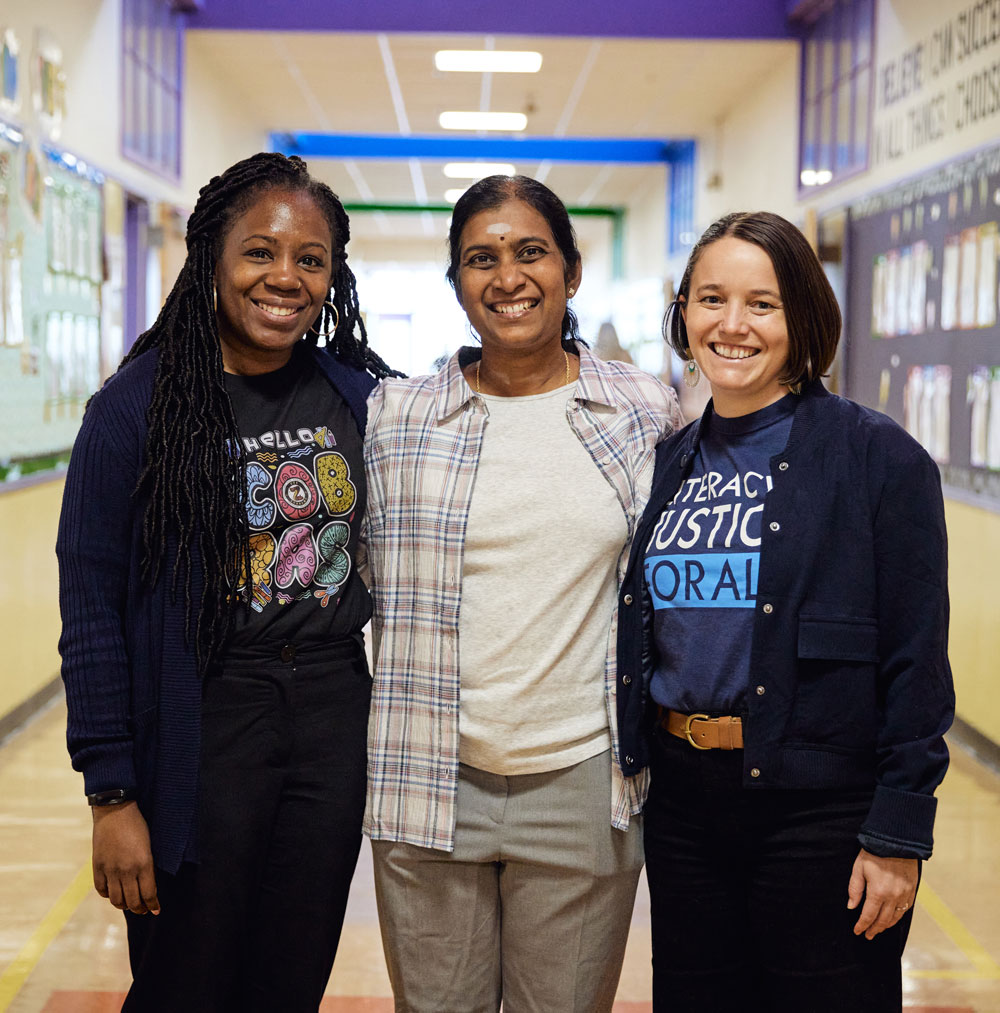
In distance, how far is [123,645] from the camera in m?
1.67

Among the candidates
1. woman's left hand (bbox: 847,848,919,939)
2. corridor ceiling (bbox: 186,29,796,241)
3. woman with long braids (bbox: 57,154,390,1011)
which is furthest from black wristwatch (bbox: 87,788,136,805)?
corridor ceiling (bbox: 186,29,796,241)

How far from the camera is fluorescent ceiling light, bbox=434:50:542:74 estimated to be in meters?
8.01

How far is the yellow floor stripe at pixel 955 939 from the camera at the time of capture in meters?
2.86

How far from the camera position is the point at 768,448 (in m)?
1.67

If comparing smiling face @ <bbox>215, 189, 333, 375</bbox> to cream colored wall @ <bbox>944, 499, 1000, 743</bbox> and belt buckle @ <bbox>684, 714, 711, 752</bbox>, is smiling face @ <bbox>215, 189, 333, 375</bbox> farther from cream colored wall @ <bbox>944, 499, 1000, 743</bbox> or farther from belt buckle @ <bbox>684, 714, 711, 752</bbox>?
cream colored wall @ <bbox>944, 499, 1000, 743</bbox>

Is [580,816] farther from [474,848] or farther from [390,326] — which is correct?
[390,326]

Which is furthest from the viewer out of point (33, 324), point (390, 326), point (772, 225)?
point (390, 326)

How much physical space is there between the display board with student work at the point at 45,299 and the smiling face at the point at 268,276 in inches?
124

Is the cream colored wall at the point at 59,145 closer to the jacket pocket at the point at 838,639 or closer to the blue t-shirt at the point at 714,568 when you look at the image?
the blue t-shirt at the point at 714,568

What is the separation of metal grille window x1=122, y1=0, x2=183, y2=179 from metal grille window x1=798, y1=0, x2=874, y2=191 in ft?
12.8

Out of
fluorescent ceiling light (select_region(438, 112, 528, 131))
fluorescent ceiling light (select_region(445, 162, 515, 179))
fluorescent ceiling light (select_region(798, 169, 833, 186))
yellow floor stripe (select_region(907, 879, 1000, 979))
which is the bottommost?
yellow floor stripe (select_region(907, 879, 1000, 979))

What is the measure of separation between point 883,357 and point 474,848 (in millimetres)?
4626

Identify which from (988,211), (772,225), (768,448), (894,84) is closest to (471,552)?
(768,448)

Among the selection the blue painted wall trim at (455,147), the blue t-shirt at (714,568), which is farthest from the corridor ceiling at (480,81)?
the blue t-shirt at (714,568)
